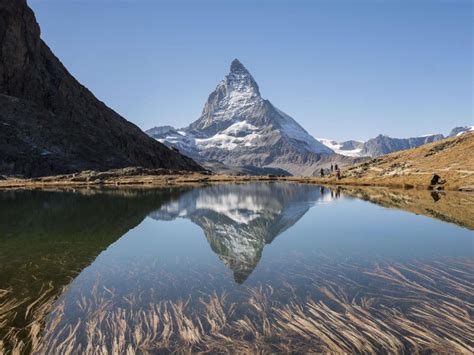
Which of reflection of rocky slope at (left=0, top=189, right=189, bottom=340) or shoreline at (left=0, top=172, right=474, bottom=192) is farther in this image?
shoreline at (left=0, top=172, right=474, bottom=192)

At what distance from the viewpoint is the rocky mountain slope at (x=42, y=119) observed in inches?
5679

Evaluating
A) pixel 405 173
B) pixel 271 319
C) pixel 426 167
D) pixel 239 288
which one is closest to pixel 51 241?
pixel 239 288

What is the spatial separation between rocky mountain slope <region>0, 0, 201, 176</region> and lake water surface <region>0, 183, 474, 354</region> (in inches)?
4832

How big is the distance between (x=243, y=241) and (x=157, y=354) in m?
17.3

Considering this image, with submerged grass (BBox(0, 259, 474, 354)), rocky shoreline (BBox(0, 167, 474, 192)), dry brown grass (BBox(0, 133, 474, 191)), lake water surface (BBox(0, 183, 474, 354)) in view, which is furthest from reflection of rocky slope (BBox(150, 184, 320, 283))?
rocky shoreline (BBox(0, 167, 474, 192))

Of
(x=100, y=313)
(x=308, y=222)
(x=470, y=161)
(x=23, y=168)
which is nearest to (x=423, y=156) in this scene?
(x=470, y=161)

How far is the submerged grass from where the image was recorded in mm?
11125

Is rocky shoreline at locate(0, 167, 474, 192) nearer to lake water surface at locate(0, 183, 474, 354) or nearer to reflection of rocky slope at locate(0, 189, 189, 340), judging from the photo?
lake water surface at locate(0, 183, 474, 354)

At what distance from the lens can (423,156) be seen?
89.4m

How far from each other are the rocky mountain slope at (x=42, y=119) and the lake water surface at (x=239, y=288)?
122724mm

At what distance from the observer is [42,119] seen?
161 meters

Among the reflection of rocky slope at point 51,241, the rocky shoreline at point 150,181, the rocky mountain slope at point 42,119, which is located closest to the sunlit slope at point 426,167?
the rocky shoreline at point 150,181

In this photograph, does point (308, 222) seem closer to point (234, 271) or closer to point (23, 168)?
point (234, 271)

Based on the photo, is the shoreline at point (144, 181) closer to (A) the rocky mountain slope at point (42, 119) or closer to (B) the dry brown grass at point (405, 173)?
(B) the dry brown grass at point (405, 173)
